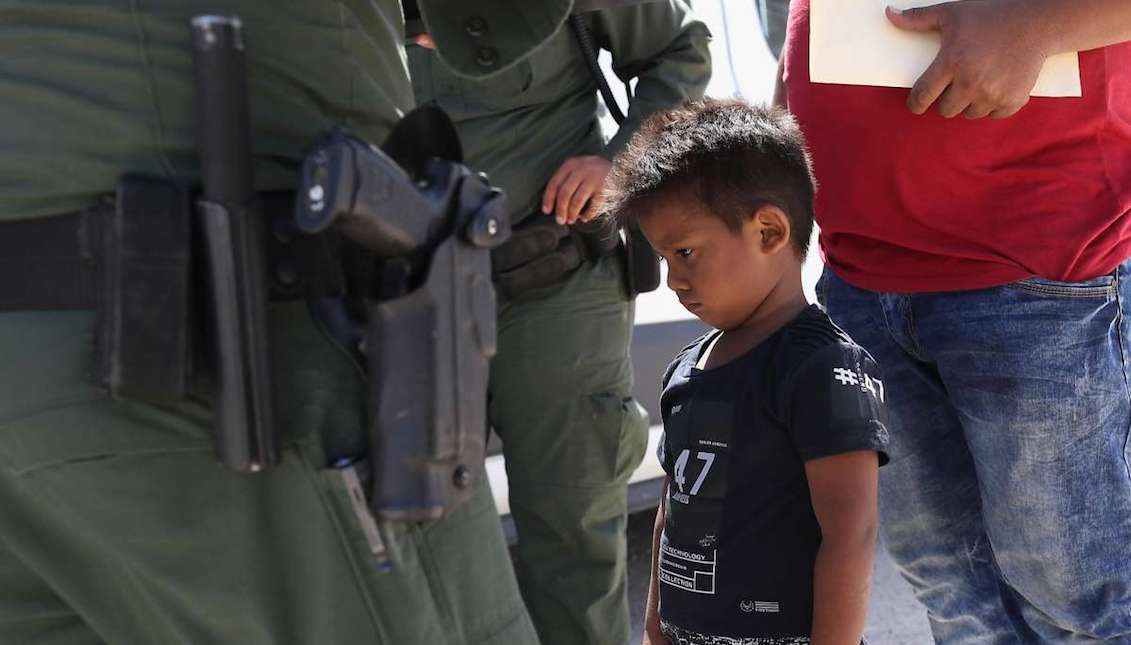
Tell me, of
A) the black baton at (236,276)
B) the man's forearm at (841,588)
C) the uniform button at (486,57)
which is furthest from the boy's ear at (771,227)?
the black baton at (236,276)

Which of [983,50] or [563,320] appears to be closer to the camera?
[983,50]

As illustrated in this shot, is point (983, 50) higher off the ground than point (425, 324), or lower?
higher

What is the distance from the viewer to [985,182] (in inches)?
68.1

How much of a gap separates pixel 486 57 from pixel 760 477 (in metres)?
0.76

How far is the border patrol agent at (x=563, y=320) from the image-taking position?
232 centimetres

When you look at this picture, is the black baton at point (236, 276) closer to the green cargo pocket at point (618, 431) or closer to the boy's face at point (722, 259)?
the boy's face at point (722, 259)

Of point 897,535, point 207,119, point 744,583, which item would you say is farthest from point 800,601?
point 207,119

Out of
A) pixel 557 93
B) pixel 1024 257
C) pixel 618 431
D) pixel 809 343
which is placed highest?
pixel 557 93

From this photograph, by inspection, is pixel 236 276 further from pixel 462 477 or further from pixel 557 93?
pixel 557 93

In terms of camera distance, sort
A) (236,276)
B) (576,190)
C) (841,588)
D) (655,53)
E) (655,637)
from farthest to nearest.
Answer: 1. (655,53)
2. (576,190)
3. (655,637)
4. (841,588)
5. (236,276)

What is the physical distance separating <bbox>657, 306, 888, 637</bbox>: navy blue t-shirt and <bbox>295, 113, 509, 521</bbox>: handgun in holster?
0.64 metres

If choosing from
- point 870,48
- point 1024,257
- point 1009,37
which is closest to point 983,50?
point 1009,37

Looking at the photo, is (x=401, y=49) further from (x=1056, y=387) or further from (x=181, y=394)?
(x=1056, y=387)

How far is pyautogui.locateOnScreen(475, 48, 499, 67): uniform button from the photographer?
3.98 ft
